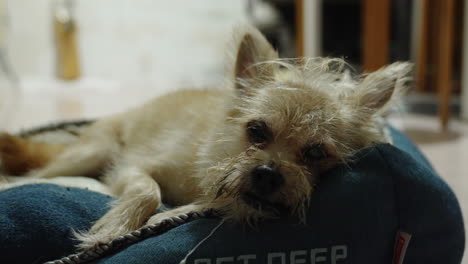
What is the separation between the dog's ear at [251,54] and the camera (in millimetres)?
1581

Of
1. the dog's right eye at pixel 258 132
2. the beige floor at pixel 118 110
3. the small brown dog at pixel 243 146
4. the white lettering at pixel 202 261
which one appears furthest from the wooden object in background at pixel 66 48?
the white lettering at pixel 202 261

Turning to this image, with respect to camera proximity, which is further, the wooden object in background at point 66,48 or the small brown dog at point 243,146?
the wooden object in background at point 66,48

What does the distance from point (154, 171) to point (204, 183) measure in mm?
335

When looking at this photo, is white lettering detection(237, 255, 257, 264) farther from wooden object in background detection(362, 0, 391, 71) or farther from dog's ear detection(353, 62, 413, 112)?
wooden object in background detection(362, 0, 391, 71)

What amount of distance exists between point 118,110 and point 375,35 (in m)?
2.29

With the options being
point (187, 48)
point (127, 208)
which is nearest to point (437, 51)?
point (187, 48)

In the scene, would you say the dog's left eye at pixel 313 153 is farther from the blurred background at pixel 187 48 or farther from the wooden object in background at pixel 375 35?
the wooden object in background at pixel 375 35

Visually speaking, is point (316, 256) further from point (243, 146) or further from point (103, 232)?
point (103, 232)

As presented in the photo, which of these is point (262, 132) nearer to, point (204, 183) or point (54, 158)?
point (204, 183)

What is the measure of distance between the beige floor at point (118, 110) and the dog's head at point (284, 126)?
760mm

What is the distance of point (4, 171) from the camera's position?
6.43ft

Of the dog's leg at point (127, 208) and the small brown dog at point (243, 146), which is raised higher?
the small brown dog at point (243, 146)

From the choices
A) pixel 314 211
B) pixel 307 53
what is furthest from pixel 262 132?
pixel 307 53

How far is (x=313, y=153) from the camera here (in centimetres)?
135
